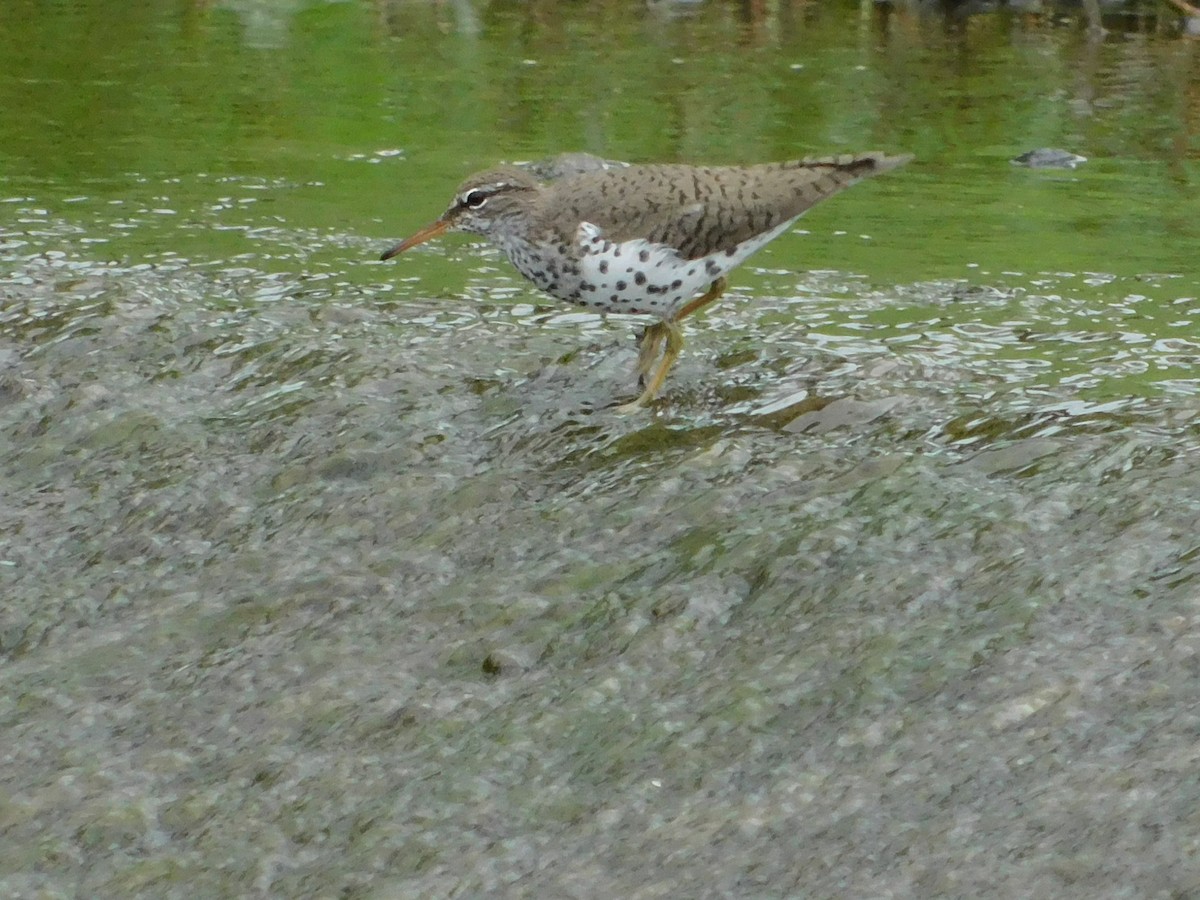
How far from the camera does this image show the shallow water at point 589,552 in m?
4.12

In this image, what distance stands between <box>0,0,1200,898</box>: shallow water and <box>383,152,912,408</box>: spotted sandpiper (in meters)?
0.36

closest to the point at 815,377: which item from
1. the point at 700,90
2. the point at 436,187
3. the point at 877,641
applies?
the point at 877,641

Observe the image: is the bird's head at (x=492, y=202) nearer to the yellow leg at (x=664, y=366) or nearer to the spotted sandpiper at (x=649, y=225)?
the spotted sandpiper at (x=649, y=225)

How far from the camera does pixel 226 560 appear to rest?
5.61 metres

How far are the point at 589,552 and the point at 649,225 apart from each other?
166 cm

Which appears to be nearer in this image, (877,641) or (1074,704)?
(1074,704)

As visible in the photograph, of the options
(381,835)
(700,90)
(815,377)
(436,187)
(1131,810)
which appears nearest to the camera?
(1131,810)

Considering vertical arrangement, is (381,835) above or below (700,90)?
below

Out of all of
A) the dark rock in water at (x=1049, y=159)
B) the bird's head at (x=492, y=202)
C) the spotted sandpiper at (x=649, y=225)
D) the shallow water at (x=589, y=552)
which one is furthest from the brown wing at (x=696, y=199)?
the dark rock in water at (x=1049, y=159)

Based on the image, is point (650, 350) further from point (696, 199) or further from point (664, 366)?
point (696, 199)

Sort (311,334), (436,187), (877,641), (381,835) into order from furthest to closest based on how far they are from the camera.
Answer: (436,187) → (311,334) → (877,641) → (381,835)

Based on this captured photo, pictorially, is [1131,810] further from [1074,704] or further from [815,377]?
[815,377]

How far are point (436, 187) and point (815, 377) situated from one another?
160 inches

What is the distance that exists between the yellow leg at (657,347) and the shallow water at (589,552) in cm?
10
